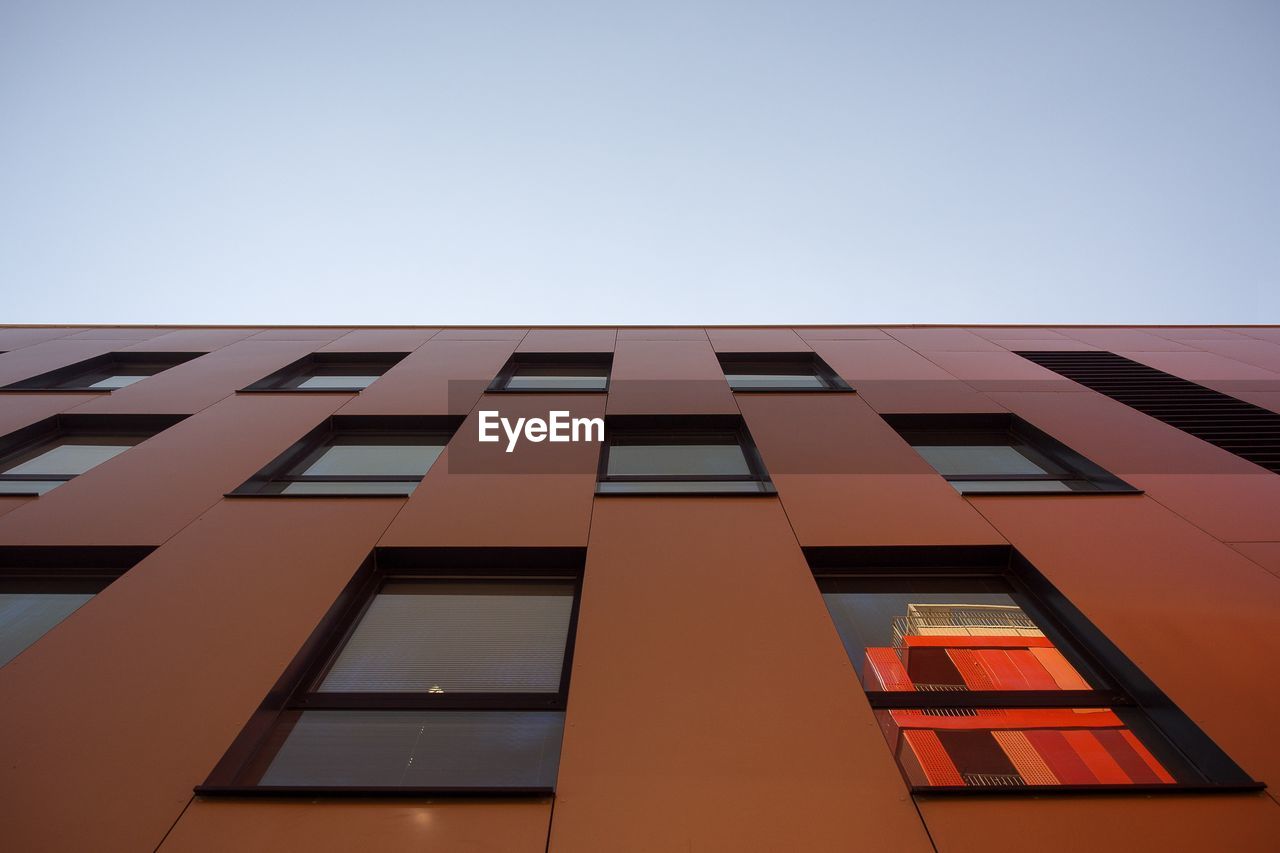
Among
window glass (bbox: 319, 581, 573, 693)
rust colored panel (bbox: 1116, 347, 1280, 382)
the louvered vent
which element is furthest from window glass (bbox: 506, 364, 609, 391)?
rust colored panel (bbox: 1116, 347, 1280, 382)

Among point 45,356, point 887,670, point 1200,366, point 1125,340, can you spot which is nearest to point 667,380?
point 887,670

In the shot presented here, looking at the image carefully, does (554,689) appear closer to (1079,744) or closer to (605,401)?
(1079,744)

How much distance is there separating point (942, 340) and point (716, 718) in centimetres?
855

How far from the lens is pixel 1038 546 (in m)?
4.32

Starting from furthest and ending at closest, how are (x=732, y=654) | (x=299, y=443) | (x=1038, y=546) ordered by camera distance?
(x=299, y=443)
(x=1038, y=546)
(x=732, y=654)

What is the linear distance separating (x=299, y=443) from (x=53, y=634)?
278cm

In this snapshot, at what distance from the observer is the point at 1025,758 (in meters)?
2.98

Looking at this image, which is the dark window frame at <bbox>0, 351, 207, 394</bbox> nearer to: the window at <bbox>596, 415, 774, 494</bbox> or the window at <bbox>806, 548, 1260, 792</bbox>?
the window at <bbox>596, 415, 774, 494</bbox>

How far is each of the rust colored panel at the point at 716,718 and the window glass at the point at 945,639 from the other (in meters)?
0.34

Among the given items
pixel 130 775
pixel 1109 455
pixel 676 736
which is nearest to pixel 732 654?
pixel 676 736

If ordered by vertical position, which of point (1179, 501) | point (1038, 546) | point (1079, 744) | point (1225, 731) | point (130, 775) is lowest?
point (130, 775)

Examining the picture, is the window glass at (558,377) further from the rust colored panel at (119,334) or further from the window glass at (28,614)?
the rust colored panel at (119,334)

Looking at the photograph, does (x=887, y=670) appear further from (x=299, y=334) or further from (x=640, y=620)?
(x=299, y=334)

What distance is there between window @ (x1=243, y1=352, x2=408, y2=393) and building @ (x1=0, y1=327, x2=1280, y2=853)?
2.93 ft
